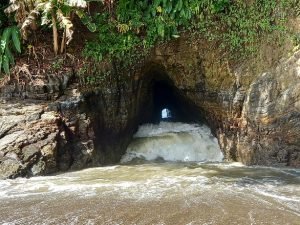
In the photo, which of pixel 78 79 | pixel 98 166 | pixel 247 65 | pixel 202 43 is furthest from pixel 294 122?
pixel 78 79

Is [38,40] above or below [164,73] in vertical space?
above

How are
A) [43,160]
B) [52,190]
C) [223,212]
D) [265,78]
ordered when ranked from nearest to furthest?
[223,212]
[52,190]
[43,160]
[265,78]

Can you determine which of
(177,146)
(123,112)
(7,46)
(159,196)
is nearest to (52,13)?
(7,46)

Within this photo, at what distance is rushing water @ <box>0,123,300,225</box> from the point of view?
21.0ft

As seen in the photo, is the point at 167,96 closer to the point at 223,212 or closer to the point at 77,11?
the point at 77,11

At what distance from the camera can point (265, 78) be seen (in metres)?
11.3

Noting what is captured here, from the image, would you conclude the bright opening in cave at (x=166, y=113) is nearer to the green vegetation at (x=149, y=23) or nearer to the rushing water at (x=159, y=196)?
the green vegetation at (x=149, y=23)

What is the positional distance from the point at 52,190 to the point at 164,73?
7.14 meters

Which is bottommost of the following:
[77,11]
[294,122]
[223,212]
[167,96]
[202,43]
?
[223,212]

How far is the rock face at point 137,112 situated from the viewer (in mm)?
10430

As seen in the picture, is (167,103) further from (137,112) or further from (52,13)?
(52,13)

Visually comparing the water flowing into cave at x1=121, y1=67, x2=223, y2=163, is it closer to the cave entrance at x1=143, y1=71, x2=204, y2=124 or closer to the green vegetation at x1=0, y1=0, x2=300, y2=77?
the cave entrance at x1=143, y1=71, x2=204, y2=124

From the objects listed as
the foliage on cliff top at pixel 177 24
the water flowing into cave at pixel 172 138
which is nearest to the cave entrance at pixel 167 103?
the water flowing into cave at pixel 172 138

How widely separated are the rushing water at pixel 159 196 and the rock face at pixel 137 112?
61 centimetres
